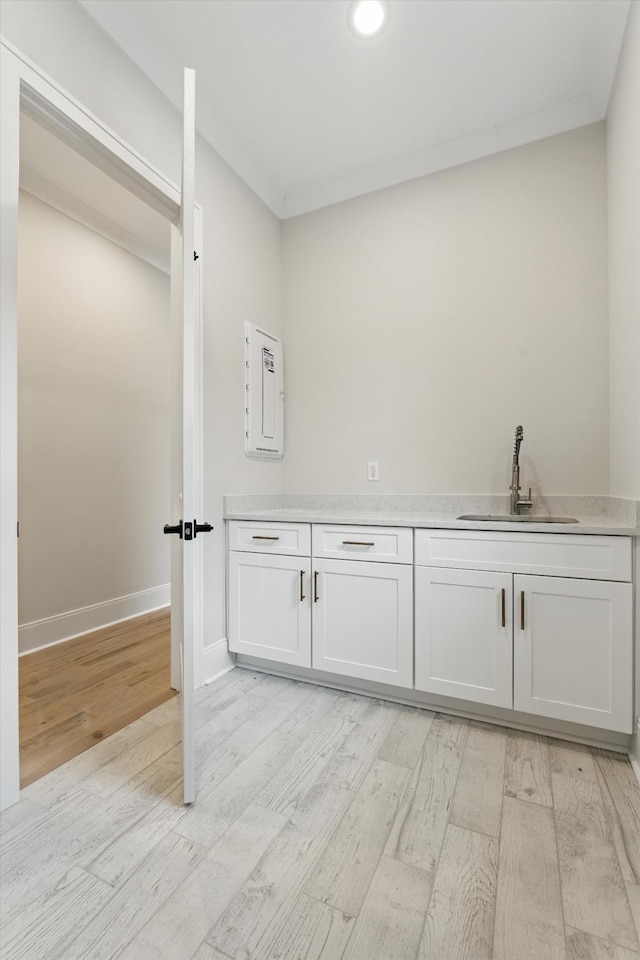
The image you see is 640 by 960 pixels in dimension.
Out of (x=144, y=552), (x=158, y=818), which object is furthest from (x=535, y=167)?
(x=144, y=552)

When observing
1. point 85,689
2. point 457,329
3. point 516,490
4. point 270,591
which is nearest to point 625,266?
point 457,329

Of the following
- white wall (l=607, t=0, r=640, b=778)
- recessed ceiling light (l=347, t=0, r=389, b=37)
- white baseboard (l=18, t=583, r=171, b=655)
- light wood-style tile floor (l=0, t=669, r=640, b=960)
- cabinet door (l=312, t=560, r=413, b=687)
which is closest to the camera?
light wood-style tile floor (l=0, t=669, r=640, b=960)

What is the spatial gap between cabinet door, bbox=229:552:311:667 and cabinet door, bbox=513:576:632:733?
0.97 metres

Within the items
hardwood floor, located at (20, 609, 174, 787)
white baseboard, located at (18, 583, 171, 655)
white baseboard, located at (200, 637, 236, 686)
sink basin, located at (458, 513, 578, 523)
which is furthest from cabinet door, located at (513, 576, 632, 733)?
white baseboard, located at (18, 583, 171, 655)

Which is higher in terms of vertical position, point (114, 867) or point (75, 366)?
point (75, 366)

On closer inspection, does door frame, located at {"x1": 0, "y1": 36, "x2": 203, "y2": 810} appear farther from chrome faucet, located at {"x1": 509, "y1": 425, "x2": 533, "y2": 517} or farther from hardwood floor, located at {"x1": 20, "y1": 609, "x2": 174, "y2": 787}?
chrome faucet, located at {"x1": 509, "y1": 425, "x2": 533, "y2": 517}

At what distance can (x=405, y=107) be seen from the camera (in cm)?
223

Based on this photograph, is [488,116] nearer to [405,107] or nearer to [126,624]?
[405,107]

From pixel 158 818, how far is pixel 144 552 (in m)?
2.39

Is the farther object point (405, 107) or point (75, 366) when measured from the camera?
point (75, 366)

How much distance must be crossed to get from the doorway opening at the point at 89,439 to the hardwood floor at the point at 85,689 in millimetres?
12

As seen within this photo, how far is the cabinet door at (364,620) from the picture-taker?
196 centimetres

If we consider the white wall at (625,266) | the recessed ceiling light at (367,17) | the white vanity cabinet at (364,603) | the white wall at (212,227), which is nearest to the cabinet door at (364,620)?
the white vanity cabinet at (364,603)

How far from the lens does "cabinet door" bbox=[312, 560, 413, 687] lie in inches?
77.2
